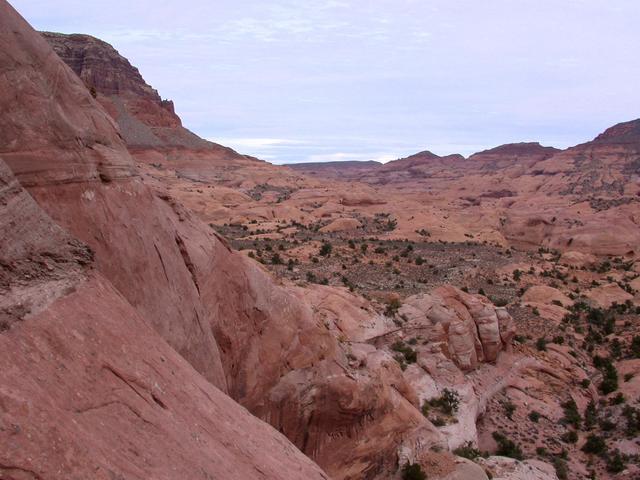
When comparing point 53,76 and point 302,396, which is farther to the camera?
Answer: point 302,396

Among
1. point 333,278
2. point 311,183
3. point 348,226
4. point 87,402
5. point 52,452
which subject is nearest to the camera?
point 52,452

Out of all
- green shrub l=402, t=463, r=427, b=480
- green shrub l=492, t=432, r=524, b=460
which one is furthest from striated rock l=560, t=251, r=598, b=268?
green shrub l=402, t=463, r=427, b=480

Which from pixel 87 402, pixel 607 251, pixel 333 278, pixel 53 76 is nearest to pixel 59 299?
pixel 87 402

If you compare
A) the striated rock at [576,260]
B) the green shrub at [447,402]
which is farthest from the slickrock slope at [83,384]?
the striated rock at [576,260]

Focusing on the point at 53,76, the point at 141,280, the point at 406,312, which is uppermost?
the point at 53,76

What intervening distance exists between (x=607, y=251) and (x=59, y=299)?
64644 millimetres

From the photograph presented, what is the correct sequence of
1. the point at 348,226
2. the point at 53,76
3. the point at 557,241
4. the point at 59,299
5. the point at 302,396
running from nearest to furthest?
the point at 59,299, the point at 53,76, the point at 302,396, the point at 348,226, the point at 557,241

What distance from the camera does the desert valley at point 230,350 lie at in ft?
16.4

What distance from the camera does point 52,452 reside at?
407 centimetres

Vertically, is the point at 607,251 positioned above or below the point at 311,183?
below

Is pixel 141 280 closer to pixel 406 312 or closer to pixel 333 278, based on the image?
pixel 406 312

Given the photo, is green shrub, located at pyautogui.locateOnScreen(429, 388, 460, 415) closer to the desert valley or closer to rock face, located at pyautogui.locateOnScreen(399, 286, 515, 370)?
the desert valley

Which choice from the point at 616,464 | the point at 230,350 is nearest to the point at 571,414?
the point at 616,464

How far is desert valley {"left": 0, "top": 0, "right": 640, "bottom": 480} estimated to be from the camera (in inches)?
196
